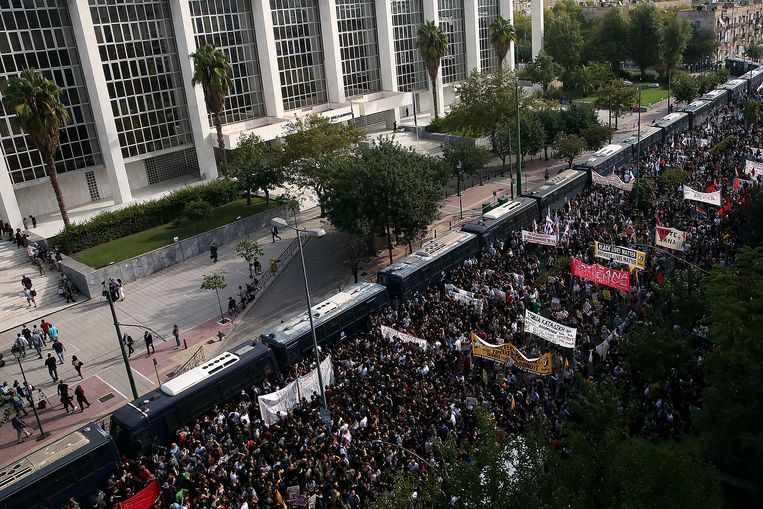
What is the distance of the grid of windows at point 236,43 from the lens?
208ft

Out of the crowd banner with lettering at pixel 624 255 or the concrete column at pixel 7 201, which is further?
the concrete column at pixel 7 201

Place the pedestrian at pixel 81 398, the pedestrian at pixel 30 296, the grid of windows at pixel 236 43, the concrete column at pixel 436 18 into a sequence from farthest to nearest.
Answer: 1. the concrete column at pixel 436 18
2. the grid of windows at pixel 236 43
3. the pedestrian at pixel 30 296
4. the pedestrian at pixel 81 398

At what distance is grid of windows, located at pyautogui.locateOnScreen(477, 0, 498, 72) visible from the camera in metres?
94.5

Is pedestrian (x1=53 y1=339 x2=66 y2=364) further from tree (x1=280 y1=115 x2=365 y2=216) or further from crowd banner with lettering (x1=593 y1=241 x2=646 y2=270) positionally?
crowd banner with lettering (x1=593 y1=241 x2=646 y2=270)

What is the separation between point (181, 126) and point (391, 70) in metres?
28.8

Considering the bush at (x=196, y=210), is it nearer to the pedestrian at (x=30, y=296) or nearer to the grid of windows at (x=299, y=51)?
the pedestrian at (x=30, y=296)

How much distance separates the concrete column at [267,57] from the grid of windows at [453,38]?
28472 mm

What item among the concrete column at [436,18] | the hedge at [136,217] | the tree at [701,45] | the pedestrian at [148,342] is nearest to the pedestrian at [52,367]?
the pedestrian at [148,342]

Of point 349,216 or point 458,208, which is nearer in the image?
point 349,216

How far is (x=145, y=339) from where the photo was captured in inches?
1323

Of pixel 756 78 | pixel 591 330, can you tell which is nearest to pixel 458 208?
pixel 591 330

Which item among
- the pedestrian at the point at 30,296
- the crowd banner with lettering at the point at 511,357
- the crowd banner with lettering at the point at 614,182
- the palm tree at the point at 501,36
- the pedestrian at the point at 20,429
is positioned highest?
the palm tree at the point at 501,36

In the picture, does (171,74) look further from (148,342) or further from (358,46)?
(148,342)

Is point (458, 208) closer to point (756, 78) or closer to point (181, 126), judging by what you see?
point (181, 126)
